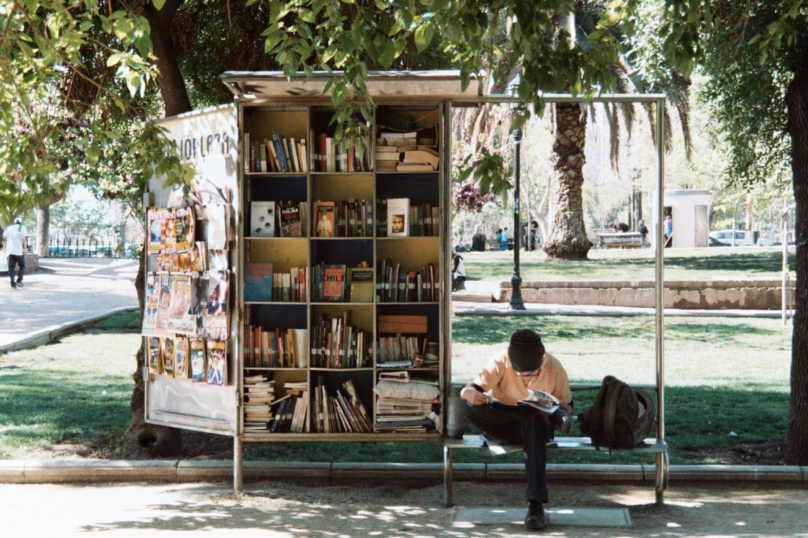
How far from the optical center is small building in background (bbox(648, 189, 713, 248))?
35781 millimetres

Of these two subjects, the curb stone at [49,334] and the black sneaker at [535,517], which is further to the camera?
the curb stone at [49,334]

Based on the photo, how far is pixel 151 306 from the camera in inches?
271

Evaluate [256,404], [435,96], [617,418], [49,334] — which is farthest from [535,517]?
[49,334]

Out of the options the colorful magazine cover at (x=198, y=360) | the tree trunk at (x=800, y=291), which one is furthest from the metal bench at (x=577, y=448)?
the colorful magazine cover at (x=198, y=360)

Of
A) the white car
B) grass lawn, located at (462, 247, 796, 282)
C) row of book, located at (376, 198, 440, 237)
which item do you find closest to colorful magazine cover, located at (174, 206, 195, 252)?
row of book, located at (376, 198, 440, 237)

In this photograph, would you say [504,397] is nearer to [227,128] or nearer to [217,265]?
[217,265]

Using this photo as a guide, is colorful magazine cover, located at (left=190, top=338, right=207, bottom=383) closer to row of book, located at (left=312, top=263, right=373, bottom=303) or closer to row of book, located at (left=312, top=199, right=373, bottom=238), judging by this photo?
row of book, located at (left=312, top=263, right=373, bottom=303)

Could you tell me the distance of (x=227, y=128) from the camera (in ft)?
20.9

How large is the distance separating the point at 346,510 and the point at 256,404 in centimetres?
113

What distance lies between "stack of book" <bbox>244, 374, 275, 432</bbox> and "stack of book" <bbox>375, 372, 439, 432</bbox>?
0.85 m

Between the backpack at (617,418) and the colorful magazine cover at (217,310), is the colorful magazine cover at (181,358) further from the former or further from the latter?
the backpack at (617,418)

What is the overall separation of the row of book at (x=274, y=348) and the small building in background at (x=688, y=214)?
3080cm

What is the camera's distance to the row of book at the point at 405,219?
6.55 metres

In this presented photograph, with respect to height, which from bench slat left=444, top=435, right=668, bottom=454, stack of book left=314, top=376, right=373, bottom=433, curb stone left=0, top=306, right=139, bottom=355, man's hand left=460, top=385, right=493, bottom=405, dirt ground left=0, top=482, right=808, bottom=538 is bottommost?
dirt ground left=0, top=482, right=808, bottom=538
